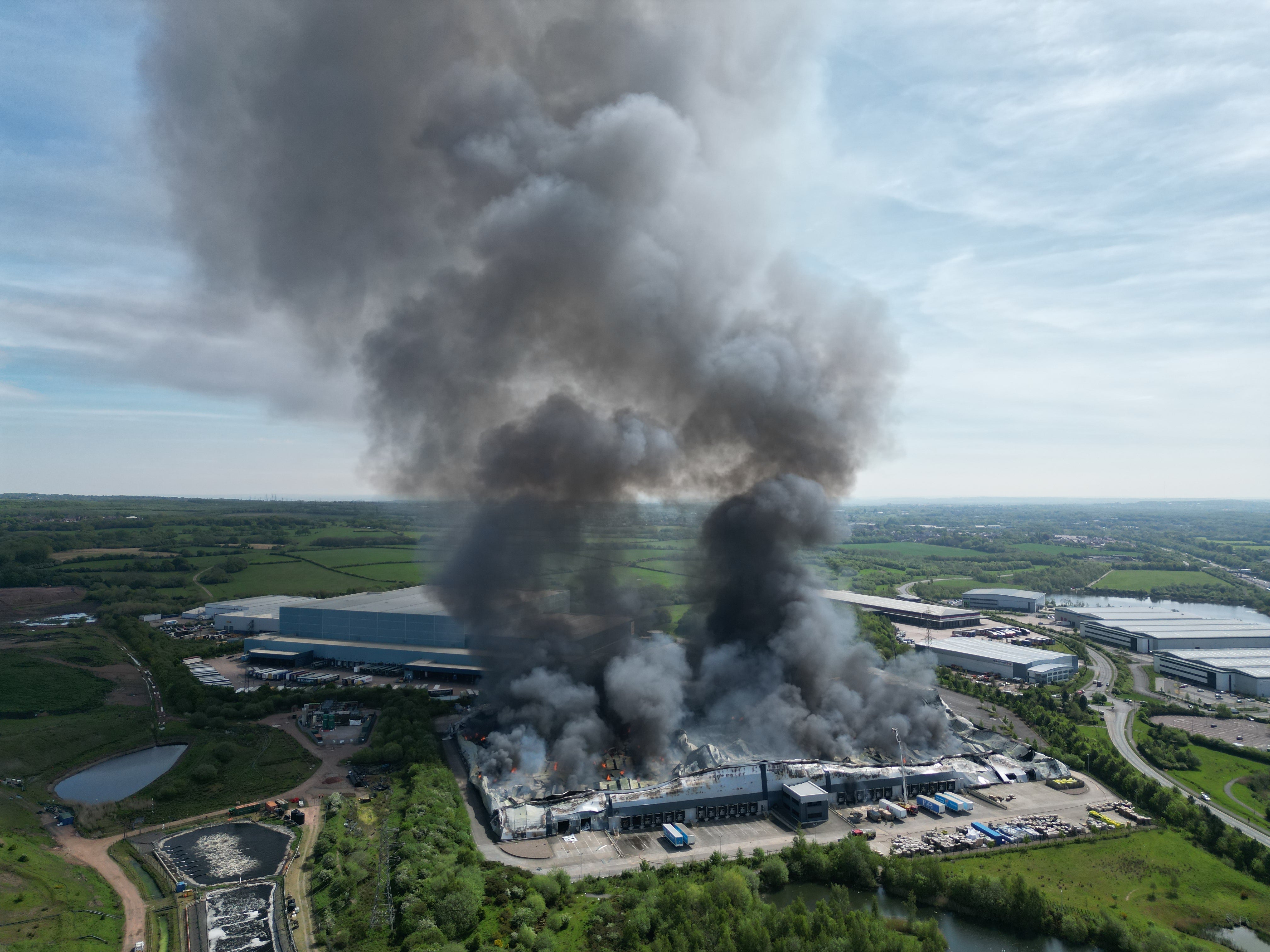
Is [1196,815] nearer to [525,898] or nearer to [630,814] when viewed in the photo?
[630,814]

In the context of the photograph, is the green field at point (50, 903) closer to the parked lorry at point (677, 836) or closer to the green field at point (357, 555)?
the parked lorry at point (677, 836)

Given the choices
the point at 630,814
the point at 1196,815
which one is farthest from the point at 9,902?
the point at 1196,815

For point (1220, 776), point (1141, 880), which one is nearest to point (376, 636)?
point (1141, 880)

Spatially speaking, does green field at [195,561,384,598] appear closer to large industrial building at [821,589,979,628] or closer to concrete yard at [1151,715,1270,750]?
large industrial building at [821,589,979,628]

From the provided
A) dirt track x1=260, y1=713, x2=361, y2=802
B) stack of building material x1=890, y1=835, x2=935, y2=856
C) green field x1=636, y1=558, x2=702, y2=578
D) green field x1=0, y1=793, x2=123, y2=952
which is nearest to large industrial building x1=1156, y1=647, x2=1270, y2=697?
green field x1=636, y1=558, x2=702, y2=578

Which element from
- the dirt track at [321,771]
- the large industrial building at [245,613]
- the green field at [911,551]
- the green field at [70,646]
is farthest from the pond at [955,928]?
the green field at [911,551]
